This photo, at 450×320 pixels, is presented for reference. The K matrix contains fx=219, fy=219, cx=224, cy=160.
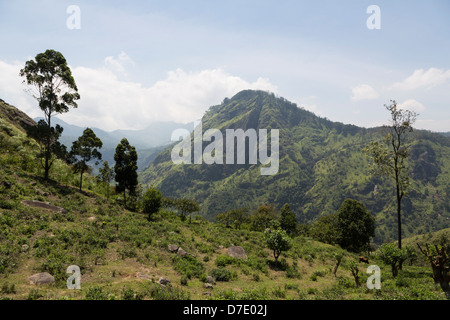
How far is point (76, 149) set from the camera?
123 ft

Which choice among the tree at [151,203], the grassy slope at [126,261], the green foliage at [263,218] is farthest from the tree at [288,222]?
the tree at [151,203]

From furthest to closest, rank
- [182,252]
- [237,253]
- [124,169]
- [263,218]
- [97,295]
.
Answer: [263,218] < [124,169] < [237,253] < [182,252] < [97,295]

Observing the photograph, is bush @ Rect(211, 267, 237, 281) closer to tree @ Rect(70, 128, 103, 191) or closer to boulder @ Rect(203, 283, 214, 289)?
boulder @ Rect(203, 283, 214, 289)

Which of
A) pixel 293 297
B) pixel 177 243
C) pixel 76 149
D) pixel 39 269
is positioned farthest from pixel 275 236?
pixel 76 149

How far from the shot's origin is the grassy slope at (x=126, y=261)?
44.3ft

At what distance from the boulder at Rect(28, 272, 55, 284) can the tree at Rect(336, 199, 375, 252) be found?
50903 millimetres

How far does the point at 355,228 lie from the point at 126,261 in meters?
46.7

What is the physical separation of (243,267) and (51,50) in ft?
133

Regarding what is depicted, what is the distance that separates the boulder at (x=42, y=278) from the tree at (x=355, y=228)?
167 feet

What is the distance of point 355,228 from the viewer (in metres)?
47.3

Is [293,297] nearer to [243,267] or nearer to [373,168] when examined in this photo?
[243,267]

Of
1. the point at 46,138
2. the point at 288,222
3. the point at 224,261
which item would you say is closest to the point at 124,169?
the point at 46,138

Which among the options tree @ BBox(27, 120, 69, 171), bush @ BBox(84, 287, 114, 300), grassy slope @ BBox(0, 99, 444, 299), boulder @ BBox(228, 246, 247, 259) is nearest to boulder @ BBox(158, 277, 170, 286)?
grassy slope @ BBox(0, 99, 444, 299)

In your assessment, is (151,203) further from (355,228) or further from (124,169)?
(355,228)
